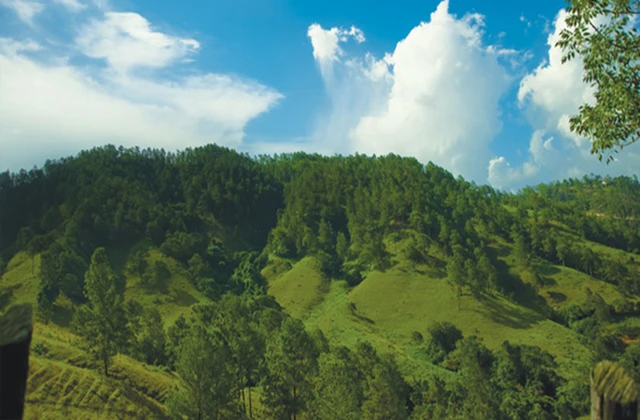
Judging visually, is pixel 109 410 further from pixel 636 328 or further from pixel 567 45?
pixel 636 328

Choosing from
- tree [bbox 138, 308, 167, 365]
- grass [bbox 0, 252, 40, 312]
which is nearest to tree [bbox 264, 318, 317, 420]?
tree [bbox 138, 308, 167, 365]

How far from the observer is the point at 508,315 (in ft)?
336

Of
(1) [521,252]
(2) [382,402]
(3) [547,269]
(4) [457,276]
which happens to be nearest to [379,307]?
(4) [457,276]

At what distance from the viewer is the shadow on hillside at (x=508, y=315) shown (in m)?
99.2

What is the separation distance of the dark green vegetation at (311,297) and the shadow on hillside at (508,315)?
47cm

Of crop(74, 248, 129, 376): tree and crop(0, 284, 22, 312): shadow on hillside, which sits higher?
crop(74, 248, 129, 376): tree

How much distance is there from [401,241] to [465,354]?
63491 mm

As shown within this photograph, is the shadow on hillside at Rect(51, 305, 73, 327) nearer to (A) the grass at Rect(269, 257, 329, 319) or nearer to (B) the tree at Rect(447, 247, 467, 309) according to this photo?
(A) the grass at Rect(269, 257, 329, 319)

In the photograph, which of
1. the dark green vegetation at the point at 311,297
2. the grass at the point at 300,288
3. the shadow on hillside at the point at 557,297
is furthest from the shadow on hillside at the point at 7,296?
the shadow on hillside at the point at 557,297

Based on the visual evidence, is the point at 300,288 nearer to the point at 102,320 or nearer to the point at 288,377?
the point at 102,320

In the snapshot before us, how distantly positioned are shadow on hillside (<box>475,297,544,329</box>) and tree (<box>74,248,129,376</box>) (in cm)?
8157

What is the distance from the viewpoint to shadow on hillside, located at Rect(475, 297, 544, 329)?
99188 millimetres

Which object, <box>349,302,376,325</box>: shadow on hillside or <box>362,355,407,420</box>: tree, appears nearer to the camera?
<box>362,355,407,420</box>: tree

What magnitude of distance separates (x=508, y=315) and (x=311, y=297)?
4818 cm
